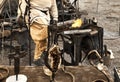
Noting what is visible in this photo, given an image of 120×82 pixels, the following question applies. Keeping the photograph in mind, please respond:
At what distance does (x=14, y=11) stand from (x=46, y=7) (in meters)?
2.59

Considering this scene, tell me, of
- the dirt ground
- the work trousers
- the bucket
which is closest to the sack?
the work trousers

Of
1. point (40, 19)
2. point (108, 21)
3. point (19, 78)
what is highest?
point (40, 19)

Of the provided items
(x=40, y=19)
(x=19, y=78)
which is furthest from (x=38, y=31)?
(x=19, y=78)

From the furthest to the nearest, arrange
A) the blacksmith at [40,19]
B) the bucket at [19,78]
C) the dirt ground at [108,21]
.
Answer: the dirt ground at [108,21]
the blacksmith at [40,19]
the bucket at [19,78]

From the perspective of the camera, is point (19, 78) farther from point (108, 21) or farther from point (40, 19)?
point (108, 21)

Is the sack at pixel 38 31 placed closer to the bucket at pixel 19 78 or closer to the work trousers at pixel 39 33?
the work trousers at pixel 39 33

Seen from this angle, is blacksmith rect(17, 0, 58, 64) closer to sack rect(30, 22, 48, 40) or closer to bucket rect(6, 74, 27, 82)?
sack rect(30, 22, 48, 40)

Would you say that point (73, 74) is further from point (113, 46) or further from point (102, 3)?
point (102, 3)

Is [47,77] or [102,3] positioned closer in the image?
[47,77]

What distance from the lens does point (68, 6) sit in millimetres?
7555

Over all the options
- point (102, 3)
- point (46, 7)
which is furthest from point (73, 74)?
point (102, 3)

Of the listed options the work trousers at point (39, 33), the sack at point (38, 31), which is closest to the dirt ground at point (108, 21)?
the work trousers at point (39, 33)

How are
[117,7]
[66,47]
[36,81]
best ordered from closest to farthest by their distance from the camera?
1. [36,81]
2. [66,47]
3. [117,7]

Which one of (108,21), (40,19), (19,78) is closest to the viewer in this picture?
(19,78)
